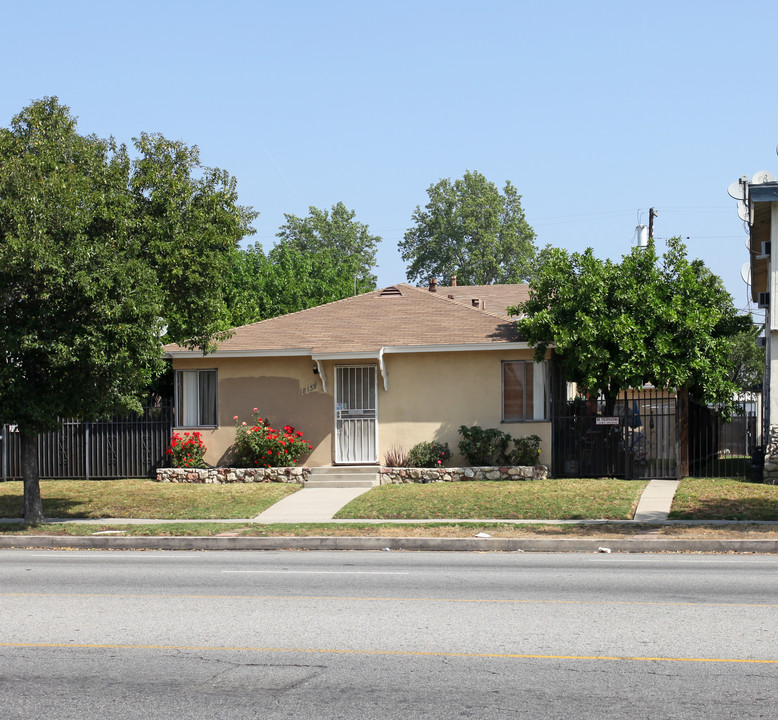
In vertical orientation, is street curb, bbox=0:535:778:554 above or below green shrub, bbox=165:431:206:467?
below

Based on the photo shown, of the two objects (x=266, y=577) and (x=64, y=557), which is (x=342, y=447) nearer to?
(x=64, y=557)

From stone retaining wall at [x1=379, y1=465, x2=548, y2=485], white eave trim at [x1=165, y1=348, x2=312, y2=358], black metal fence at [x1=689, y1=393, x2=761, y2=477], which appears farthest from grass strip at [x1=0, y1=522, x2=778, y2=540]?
white eave trim at [x1=165, y1=348, x2=312, y2=358]

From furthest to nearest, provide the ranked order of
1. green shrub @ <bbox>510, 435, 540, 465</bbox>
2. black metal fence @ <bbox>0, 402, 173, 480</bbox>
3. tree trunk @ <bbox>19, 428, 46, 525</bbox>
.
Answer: black metal fence @ <bbox>0, 402, 173, 480</bbox>, green shrub @ <bbox>510, 435, 540, 465</bbox>, tree trunk @ <bbox>19, 428, 46, 525</bbox>

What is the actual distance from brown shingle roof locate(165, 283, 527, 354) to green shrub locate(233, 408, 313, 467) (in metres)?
1.98

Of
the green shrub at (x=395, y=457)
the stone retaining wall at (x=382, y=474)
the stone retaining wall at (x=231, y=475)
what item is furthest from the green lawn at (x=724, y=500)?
the stone retaining wall at (x=231, y=475)

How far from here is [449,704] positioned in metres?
5.95

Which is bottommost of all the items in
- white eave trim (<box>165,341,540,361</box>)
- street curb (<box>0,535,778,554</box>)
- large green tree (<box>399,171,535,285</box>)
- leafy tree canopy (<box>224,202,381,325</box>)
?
street curb (<box>0,535,778,554</box>)

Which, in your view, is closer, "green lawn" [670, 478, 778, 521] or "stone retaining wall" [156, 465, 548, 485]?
"green lawn" [670, 478, 778, 521]

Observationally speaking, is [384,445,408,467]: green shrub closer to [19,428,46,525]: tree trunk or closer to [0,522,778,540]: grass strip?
[0,522,778,540]: grass strip

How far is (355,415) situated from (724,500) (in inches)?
347

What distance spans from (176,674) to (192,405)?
57.0ft

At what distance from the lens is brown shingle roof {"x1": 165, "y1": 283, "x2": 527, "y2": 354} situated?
2273 cm

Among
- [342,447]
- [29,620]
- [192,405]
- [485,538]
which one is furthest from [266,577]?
[192,405]

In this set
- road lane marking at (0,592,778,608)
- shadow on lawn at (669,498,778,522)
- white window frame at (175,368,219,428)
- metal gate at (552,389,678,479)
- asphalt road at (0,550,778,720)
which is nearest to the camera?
asphalt road at (0,550,778,720)
